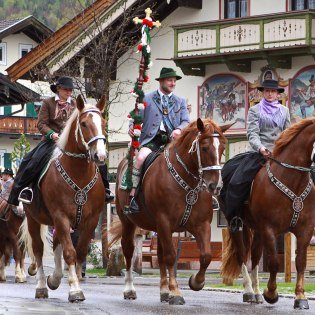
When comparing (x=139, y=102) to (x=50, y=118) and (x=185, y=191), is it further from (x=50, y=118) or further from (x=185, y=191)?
(x=185, y=191)

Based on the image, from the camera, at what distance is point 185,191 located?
55.3 ft

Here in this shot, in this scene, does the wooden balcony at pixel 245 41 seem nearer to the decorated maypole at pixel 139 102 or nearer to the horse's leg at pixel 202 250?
the decorated maypole at pixel 139 102

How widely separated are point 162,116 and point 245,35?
24884 mm

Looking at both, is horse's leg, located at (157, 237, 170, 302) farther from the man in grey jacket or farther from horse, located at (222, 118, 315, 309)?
the man in grey jacket

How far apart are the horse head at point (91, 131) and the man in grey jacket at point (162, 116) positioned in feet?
4.07

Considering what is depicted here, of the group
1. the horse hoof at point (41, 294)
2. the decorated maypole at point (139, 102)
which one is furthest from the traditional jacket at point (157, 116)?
the horse hoof at point (41, 294)

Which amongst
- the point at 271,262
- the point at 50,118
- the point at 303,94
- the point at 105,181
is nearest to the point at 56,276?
the point at 105,181

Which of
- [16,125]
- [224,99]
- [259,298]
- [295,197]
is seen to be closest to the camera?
[295,197]

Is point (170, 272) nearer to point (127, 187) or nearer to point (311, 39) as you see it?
point (127, 187)

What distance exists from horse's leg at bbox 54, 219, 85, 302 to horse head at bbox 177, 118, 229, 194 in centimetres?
190

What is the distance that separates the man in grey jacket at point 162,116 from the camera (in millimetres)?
18234

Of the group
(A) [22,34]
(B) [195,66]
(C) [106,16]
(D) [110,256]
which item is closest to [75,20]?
(C) [106,16]

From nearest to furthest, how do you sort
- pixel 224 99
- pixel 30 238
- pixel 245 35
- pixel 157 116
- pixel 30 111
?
pixel 157 116 → pixel 30 238 → pixel 245 35 → pixel 224 99 → pixel 30 111

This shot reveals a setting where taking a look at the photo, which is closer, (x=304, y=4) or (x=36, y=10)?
(x=304, y=4)
